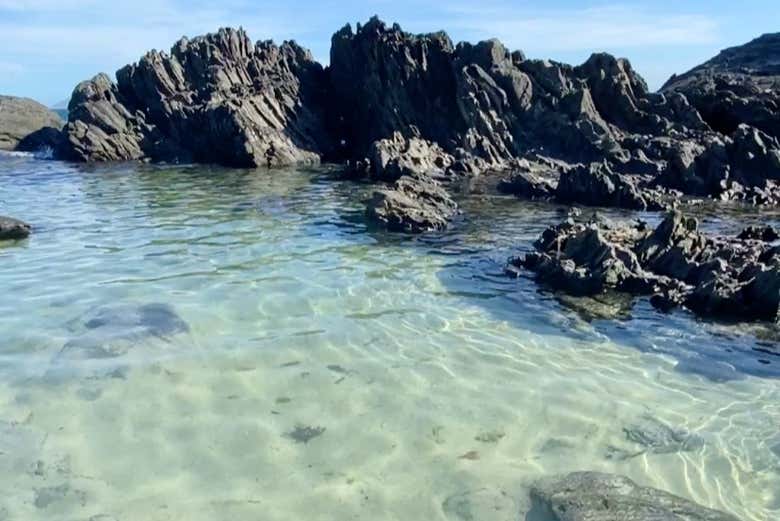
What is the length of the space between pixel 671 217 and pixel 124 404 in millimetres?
11375

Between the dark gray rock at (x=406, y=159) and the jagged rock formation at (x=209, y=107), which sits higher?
the jagged rock formation at (x=209, y=107)

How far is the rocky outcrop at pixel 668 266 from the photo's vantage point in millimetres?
11617

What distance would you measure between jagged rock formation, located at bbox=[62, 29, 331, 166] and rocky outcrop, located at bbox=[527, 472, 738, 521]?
108ft

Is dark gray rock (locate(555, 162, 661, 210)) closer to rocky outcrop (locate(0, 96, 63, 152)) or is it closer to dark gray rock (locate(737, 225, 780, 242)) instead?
dark gray rock (locate(737, 225, 780, 242))

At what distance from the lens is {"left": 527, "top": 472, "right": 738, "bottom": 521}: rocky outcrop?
19.3 feet

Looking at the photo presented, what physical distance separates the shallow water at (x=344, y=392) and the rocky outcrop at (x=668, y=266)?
0.64 m

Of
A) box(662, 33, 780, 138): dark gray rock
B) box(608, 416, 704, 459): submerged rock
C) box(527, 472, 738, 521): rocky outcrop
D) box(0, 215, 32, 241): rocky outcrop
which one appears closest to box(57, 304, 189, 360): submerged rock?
box(527, 472, 738, 521): rocky outcrop

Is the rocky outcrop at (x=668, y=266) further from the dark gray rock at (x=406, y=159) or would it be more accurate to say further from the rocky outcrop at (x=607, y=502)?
the dark gray rock at (x=406, y=159)

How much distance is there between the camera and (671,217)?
48.4 ft

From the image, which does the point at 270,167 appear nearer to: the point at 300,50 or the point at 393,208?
the point at 300,50

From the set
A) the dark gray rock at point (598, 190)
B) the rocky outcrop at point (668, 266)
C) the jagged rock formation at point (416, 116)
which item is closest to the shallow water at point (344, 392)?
the rocky outcrop at point (668, 266)

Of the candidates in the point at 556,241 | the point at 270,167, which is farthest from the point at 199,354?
the point at 270,167

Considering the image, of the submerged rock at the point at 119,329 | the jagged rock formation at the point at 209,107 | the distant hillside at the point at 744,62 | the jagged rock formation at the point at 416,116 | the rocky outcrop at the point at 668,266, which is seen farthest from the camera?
the distant hillside at the point at 744,62

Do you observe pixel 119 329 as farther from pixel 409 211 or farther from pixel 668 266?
pixel 409 211
